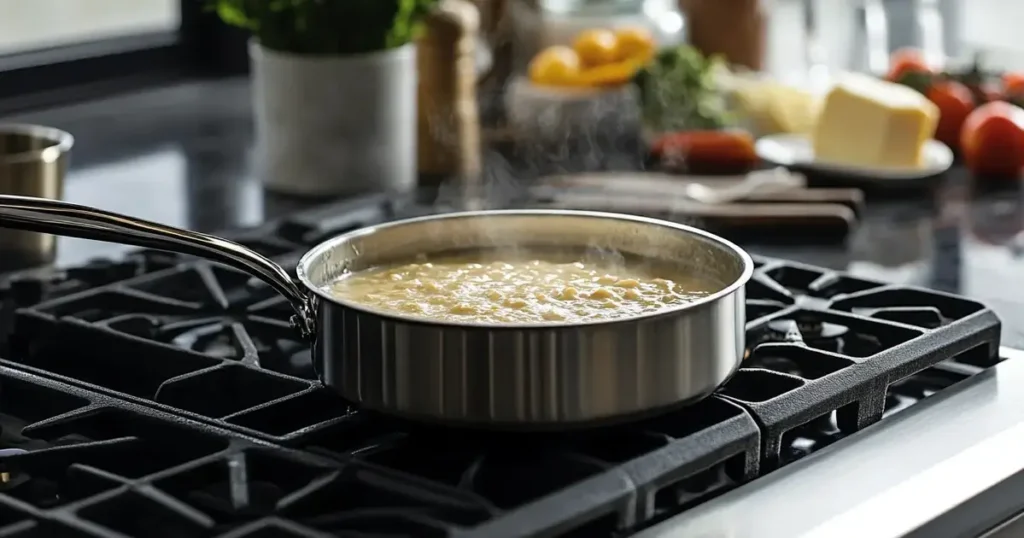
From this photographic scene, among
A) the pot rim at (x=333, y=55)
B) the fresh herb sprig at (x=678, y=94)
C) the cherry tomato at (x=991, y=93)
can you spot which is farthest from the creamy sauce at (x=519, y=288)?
the cherry tomato at (x=991, y=93)

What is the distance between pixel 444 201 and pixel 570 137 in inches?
12.2

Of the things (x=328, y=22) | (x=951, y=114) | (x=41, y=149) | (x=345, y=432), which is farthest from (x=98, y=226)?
(x=951, y=114)

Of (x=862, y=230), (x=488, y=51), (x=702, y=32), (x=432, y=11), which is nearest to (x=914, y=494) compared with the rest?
(x=862, y=230)

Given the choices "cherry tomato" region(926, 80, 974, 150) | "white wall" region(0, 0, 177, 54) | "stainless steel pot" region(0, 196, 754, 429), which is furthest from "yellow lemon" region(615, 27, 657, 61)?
"stainless steel pot" region(0, 196, 754, 429)

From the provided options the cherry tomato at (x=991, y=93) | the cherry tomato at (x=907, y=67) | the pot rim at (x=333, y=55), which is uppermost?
the pot rim at (x=333, y=55)

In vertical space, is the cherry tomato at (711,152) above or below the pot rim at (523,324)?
below

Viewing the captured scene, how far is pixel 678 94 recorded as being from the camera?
185 centimetres

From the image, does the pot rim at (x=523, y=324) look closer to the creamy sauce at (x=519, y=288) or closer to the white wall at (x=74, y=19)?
the creamy sauce at (x=519, y=288)

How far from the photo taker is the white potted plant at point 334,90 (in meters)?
1.61

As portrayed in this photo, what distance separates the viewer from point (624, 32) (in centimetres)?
203

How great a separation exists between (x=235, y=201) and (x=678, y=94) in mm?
552

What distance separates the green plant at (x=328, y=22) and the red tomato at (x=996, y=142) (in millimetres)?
661

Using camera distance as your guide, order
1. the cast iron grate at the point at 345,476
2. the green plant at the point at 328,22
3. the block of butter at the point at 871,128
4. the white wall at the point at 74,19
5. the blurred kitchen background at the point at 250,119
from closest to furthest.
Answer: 1. the cast iron grate at the point at 345,476
2. the blurred kitchen background at the point at 250,119
3. the green plant at the point at 328,22
4. the block of butter at the point at 871,128
5. the white wall at the point at 74,19

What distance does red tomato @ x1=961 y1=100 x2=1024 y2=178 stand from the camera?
1760mm
